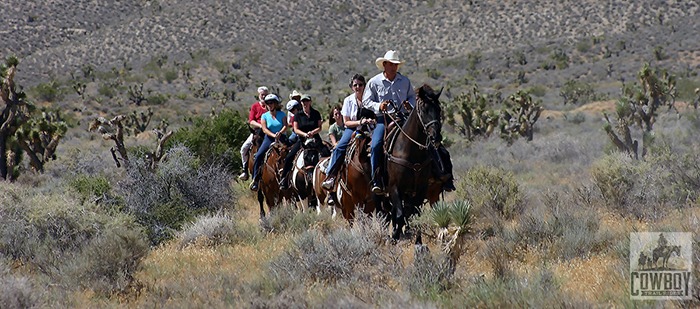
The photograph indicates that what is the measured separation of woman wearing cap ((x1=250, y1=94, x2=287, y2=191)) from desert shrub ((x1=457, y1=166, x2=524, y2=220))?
→ 4101 mm

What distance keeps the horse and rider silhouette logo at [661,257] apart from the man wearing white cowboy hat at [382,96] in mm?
3513

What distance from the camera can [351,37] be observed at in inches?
3024

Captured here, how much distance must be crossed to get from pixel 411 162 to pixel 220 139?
10.7 metres

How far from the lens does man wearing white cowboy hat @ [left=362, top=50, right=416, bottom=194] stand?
25.0 feet

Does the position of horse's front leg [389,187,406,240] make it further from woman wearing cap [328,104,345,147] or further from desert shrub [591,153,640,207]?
desert shrub [591,153,640,207]

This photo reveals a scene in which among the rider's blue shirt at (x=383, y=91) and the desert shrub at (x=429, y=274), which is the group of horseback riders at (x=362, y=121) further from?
the desert shrub at (x=429, y=274)

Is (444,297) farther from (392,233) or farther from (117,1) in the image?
(117,1)

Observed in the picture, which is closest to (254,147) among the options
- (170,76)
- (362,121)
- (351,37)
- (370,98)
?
(362,121)

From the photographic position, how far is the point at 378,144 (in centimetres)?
761

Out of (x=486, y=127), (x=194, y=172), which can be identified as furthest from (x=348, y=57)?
(x=194, y=172)

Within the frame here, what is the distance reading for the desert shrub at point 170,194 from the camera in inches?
359

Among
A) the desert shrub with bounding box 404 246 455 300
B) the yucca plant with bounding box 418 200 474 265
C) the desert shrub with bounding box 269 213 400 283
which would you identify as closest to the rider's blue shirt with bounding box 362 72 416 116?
the desert shrub with bounding box 269 213 400 283

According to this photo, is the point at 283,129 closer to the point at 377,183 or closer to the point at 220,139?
the point at 377,183

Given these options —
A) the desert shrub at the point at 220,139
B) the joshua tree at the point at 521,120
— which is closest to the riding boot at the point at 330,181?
the desert shrub at the point at 220,139
